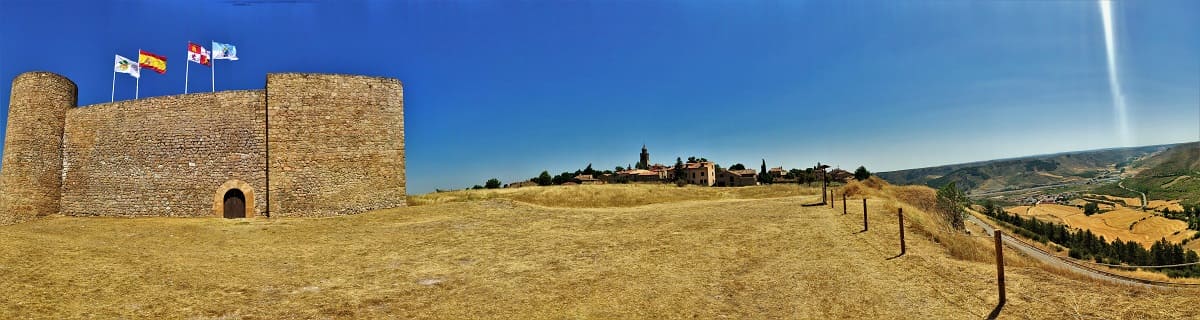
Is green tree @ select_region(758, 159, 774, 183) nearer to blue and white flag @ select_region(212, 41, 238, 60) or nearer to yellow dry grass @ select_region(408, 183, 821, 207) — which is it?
yellow dry grass @ select_region(408, 183, 821, 207)

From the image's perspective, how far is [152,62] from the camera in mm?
21188

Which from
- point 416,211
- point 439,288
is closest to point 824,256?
point 439,288

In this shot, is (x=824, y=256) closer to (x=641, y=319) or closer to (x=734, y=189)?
(x=641, y=319)

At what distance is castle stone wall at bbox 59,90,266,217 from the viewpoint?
19.8m

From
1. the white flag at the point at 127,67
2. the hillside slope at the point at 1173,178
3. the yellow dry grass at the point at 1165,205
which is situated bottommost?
the yellow dry grass at the point at 1165,205

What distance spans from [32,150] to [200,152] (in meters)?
7.96

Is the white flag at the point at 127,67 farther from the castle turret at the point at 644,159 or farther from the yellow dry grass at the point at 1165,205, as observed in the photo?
the yellow dry grass at the point at 1165,205

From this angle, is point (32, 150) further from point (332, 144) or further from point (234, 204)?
point (332, 144)

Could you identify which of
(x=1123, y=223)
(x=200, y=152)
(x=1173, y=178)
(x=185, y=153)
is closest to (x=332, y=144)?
(x=200, y=152)

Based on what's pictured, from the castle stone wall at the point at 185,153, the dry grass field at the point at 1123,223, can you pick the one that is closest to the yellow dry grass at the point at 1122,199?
the dry grass field at the point at 1123,223

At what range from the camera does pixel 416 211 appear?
2081 cm

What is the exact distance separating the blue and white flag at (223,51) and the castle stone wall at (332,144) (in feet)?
10.1

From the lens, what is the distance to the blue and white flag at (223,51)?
2108 centimetres

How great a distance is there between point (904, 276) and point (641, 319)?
6132 millimetres
